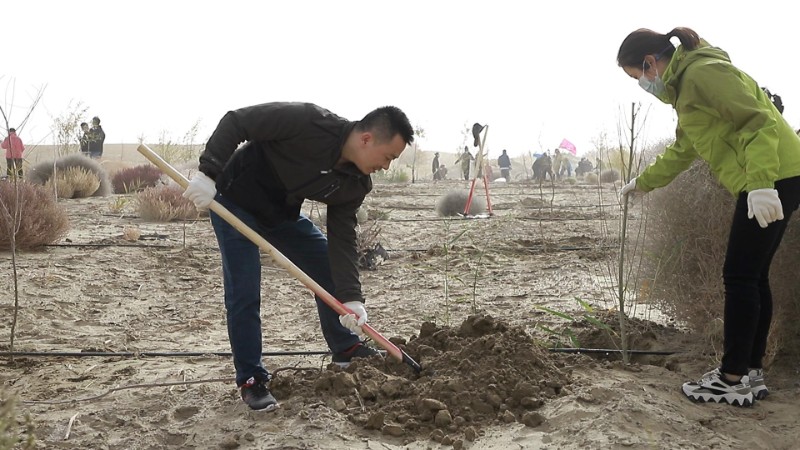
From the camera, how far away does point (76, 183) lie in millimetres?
Answer: 13234

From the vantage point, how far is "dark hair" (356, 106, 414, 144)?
3111 millimetres

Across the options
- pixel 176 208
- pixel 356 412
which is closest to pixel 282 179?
pixel 356 412

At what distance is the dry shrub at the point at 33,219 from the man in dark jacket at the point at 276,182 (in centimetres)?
448

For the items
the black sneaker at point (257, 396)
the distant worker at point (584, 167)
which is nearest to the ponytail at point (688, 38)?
the black sneaker at point (257, 396)

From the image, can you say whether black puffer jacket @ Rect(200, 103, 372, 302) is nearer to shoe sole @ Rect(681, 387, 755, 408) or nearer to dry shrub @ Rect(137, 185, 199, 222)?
shoe sole @ Rect(681, 387, 755, 408)

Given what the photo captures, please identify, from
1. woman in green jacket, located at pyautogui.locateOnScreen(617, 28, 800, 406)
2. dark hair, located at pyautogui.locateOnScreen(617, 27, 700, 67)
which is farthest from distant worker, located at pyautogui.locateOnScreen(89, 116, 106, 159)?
woman in green jacket, located at pyautogui.locateOnScreen(617, 28, 800, 406)

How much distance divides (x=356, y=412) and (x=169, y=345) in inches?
79.9

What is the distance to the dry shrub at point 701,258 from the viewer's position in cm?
364

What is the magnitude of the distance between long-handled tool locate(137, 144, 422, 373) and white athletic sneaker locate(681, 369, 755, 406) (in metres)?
1.22

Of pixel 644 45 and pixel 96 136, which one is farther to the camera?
pixel 96 136

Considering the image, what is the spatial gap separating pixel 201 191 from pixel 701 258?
99.5 inches

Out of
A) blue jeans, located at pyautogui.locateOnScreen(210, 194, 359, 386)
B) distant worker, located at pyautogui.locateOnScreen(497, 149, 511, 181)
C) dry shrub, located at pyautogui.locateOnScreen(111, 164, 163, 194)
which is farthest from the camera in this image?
distant worker, located at pyautogui.locateOnScreen(497, 149, 511, 181)

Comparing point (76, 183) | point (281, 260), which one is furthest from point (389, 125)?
point (76, 183)

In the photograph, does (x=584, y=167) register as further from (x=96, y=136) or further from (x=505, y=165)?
(x=96, y=136)
